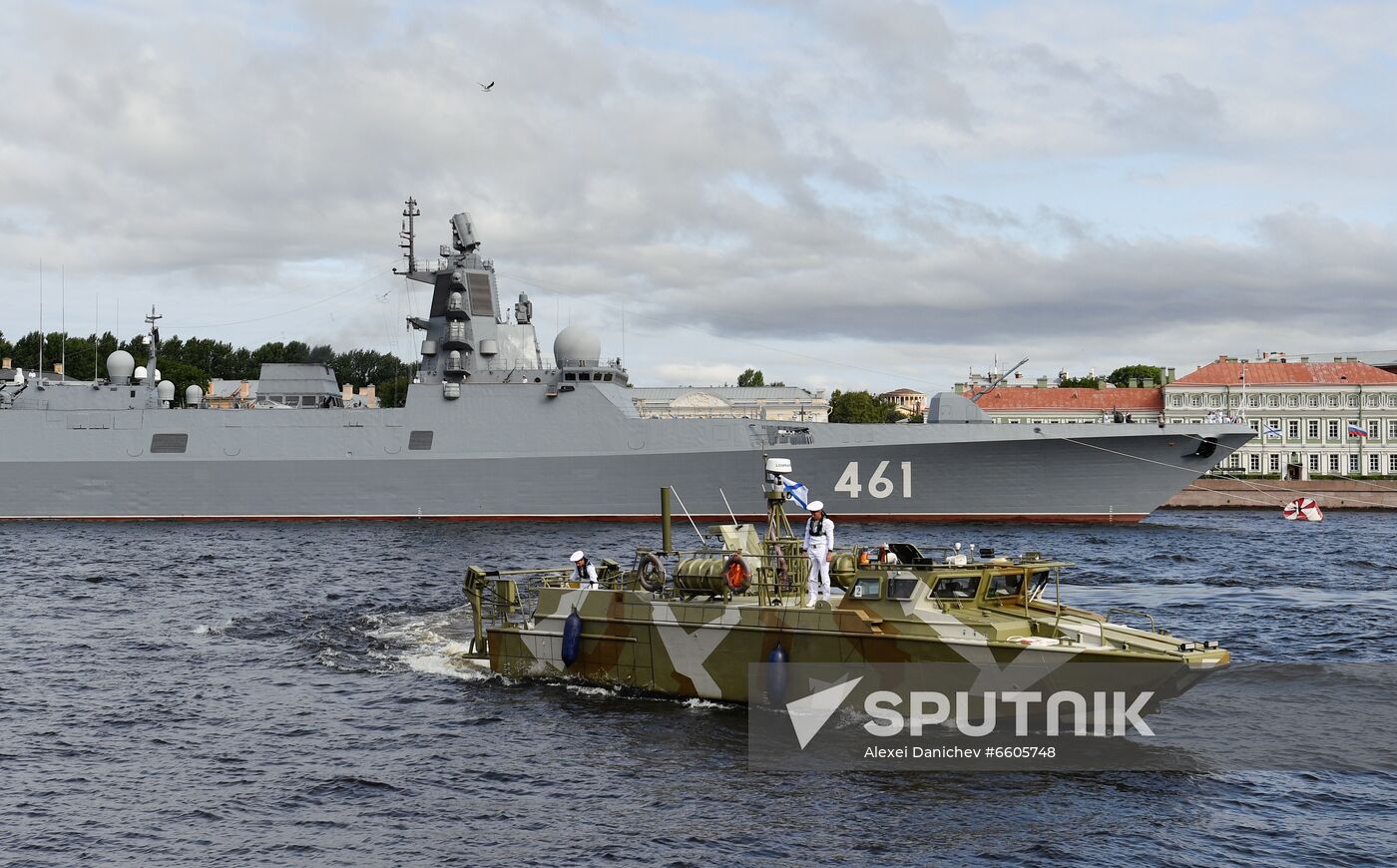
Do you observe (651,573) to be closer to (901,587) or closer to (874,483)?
(901,587)

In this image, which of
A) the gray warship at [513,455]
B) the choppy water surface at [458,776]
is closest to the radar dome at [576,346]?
the gray warship at [513,455]

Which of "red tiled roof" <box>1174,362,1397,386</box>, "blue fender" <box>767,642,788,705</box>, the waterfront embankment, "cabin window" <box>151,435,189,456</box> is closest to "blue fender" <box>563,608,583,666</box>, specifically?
"blue fender" <box>767,642,788,705</box>

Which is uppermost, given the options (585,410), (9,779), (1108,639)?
(585,410)

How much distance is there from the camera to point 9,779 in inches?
515

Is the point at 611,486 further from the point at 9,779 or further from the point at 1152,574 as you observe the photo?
the point at 9,779

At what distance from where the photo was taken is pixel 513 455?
45469 mm

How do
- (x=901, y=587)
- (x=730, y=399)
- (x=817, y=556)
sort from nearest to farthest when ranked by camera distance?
(x=901, y=587)
(x=817, y=556)
(x=730, y=399)

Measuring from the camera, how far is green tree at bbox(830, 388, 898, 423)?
4186 inches

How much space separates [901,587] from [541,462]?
1247 inches

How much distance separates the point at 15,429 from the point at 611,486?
2428 centimetres

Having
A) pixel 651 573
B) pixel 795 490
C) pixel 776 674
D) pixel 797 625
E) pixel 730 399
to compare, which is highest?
pixel 730 399

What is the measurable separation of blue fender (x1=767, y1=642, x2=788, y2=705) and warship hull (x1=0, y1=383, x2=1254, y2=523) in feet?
89.6

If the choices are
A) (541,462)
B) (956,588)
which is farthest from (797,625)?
(541,462)

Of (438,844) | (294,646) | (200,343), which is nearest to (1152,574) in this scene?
(294,646)
